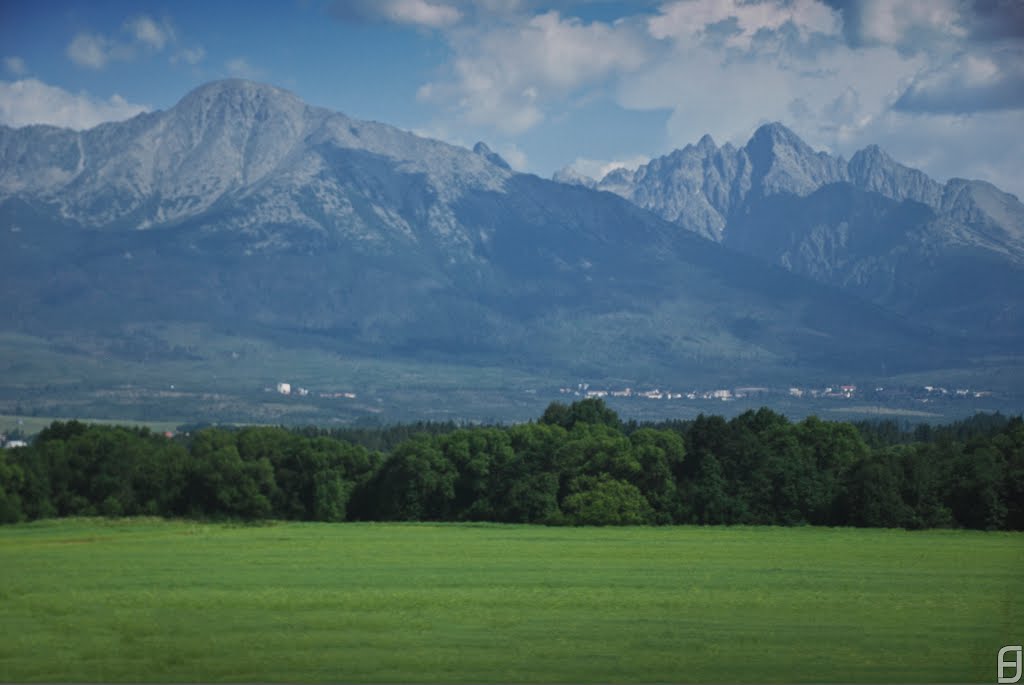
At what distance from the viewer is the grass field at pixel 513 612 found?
26.2 metres

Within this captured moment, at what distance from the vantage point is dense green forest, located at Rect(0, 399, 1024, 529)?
63.4 metres

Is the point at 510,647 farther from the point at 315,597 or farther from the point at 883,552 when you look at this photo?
the point at 883,552

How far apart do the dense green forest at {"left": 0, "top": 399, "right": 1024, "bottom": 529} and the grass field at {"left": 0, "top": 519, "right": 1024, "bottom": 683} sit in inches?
434

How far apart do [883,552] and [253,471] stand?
39711 mm

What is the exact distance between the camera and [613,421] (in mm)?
92500

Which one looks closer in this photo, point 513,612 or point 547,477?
point 513,612

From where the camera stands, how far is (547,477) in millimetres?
71812

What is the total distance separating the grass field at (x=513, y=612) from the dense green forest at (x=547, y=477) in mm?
11027

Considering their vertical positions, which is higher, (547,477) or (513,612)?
(547,477)

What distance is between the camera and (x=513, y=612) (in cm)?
3228

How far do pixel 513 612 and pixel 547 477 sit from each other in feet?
130

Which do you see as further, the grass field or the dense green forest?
the dense green forest

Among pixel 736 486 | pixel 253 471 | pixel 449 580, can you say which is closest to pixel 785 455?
pixel 736 486

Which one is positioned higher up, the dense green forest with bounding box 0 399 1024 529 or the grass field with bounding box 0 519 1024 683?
the dense green forest with bounding box 0 399 1024 529
